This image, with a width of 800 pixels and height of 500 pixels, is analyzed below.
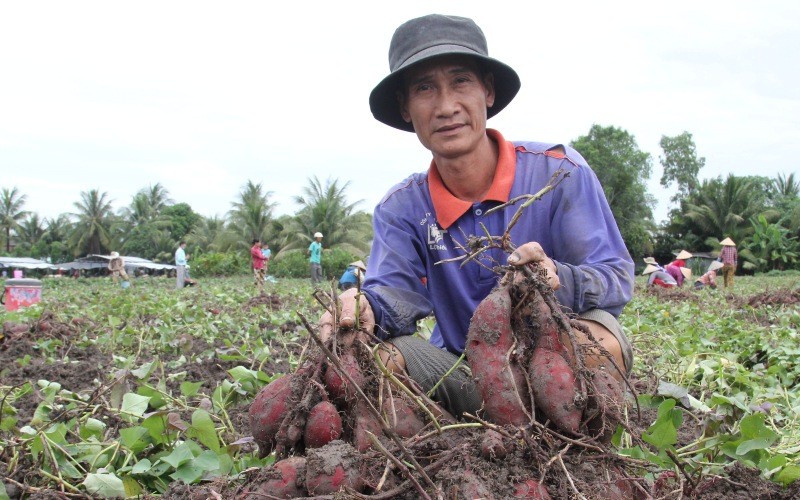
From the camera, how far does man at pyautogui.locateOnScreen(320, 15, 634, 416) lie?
2.10m

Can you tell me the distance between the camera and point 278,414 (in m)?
1.67

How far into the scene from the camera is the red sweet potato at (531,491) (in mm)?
1308

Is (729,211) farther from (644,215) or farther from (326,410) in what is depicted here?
(326,410)

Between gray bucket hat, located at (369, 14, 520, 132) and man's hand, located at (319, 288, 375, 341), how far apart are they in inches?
30.8

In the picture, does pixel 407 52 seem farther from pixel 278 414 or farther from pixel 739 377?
pixel 739 377

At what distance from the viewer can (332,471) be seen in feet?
4.49

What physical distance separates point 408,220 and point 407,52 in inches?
23.5

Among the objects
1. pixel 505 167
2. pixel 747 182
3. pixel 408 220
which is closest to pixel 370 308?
pixel 408 220

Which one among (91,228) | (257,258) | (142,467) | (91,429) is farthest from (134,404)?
(91,228)

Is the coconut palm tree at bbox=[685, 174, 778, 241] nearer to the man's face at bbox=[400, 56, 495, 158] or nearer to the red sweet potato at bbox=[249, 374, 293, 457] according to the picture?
the man's face at bbox=[400, 56, 495, 158]

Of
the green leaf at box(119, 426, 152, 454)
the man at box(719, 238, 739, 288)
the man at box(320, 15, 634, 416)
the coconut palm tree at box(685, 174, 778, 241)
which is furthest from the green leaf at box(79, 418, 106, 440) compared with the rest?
the coconut palm tree at box(685, 174, 778, 241)

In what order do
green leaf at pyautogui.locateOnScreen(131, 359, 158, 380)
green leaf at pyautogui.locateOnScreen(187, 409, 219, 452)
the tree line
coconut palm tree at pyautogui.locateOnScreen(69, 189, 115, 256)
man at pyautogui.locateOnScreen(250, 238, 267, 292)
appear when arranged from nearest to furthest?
1. green leaf at pyautogui.locateOnScreen(187, 409, 219, 452)
2. green leaf at pyautogui.locateOnScreen(131, 359, 158, 380)
3. man at pyautogui.locateOnScreen(250, 238, 267, 292)
4. the tree line
5. coconut palm tree at pyautogui.locateOnScreen(69, 189, 115, 256)

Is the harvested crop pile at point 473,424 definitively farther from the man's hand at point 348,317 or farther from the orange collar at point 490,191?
the orange collar at point 490,191

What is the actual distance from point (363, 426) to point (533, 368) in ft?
1.38
